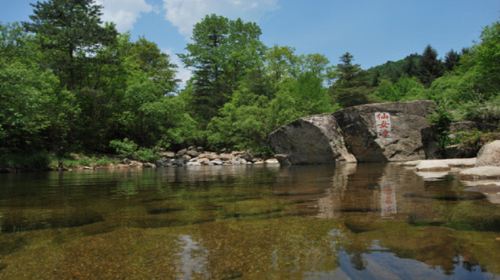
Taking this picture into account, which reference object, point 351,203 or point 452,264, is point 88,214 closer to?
point 351,203

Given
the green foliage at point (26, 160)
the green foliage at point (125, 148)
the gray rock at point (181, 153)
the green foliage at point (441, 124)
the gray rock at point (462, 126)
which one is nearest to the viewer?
the gray rock at point (462, 126)

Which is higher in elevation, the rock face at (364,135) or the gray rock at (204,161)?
the rock face at (364,135)

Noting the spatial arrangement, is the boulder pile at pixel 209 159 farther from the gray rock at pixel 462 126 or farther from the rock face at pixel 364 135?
the gray rock at pixel 462 126

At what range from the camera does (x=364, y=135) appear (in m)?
18.6

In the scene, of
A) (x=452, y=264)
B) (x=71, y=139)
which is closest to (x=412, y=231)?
(x=452, y=264)

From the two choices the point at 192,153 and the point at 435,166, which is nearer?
the point at 435,166

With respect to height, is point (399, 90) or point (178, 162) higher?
point (399, 90)

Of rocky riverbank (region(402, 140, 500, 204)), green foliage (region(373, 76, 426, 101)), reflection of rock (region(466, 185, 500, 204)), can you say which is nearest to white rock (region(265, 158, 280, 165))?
rocky riverbank (region(402, 140, 500, 204))

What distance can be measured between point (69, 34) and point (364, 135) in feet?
65.5

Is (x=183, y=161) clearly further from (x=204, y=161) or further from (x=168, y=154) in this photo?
(x=168, y=154)

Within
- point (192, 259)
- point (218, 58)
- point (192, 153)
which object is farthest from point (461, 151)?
point (218, 58)

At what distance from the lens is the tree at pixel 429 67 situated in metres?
50.8

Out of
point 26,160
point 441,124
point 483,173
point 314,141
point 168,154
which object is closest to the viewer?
point 483,173

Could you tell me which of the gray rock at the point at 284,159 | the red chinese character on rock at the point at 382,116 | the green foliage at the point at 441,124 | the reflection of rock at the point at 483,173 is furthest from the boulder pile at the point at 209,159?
the reflection of rock at the point at 483,173
